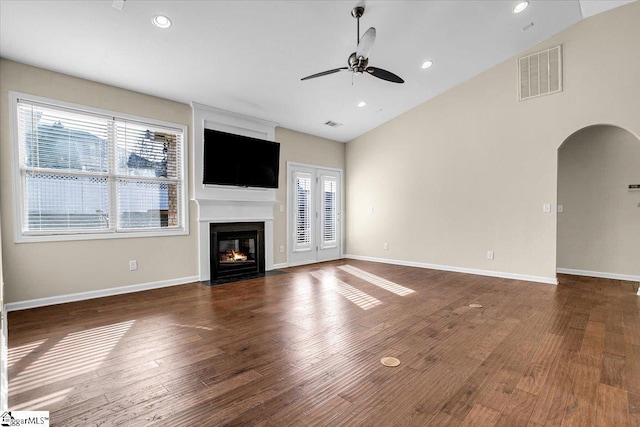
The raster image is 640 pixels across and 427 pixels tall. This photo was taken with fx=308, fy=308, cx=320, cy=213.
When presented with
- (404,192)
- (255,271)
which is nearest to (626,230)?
(404,192)

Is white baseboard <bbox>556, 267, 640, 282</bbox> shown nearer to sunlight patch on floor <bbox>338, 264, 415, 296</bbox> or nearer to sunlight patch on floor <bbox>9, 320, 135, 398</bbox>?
sunlight patch on floor <bbox>338, 264, 415, 296</bbox>

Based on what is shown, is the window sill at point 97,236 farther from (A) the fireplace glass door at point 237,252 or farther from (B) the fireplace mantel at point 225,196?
(A) the fireplace glass door at point 237,252

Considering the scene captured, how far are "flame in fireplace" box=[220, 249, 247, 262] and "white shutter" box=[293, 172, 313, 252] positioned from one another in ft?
4.03

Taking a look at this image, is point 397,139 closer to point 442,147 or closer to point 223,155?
point 442,147

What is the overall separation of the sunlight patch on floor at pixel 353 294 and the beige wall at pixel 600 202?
4187 millimetres

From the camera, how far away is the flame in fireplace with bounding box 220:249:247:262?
5496mm

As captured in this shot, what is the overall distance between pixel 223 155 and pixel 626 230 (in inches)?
268

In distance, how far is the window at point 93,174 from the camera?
12.3 feet

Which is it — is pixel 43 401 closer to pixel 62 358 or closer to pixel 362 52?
pixel 62 358

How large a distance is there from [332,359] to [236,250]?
373 cm

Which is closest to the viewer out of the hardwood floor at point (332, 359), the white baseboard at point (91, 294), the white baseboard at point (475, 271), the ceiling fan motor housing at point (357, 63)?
the hardwood floor at point (332, 359)

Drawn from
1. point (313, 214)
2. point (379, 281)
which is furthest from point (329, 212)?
point (379, 281)

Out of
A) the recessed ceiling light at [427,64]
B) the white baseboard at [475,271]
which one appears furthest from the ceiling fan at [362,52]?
the white baseboard at [475,271]

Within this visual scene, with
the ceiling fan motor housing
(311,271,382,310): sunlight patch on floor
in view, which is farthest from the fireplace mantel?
the ceiling fan motor housing
